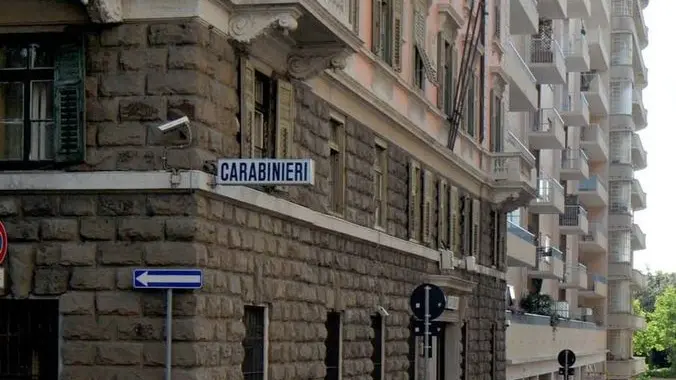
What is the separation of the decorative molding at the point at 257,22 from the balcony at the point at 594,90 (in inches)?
2214

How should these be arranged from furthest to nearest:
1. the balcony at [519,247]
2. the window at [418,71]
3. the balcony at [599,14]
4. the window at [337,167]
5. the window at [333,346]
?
the balcony at [599,14]
the balcony at [519,247]
the window at [418,71]
the window at [337,167]
the window at [333,346]

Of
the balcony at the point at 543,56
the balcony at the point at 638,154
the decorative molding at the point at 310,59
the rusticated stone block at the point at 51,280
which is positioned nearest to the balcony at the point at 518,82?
the balcony at the point at 543,56

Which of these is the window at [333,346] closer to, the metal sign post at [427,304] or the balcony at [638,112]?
the metal sign post at [427,304]

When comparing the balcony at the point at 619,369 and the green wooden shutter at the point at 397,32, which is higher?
the green wooden shutter at the point at 397,32

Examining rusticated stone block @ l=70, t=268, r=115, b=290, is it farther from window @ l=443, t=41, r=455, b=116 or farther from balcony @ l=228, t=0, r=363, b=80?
window @ l=443, t=41, r=455, b=116

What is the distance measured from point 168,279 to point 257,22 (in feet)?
11.5

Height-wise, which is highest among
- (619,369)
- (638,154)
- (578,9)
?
(578,9)

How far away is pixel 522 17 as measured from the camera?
4769 cm

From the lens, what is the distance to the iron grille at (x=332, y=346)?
80.6ft

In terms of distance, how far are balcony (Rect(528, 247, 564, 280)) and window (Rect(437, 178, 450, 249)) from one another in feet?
72.8

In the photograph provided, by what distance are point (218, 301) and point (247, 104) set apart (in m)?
2.66

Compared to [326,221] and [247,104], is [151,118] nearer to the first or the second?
[247,104]

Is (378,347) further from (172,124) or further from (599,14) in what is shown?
A: (599,14)

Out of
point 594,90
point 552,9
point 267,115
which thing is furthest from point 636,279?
point 267,115
